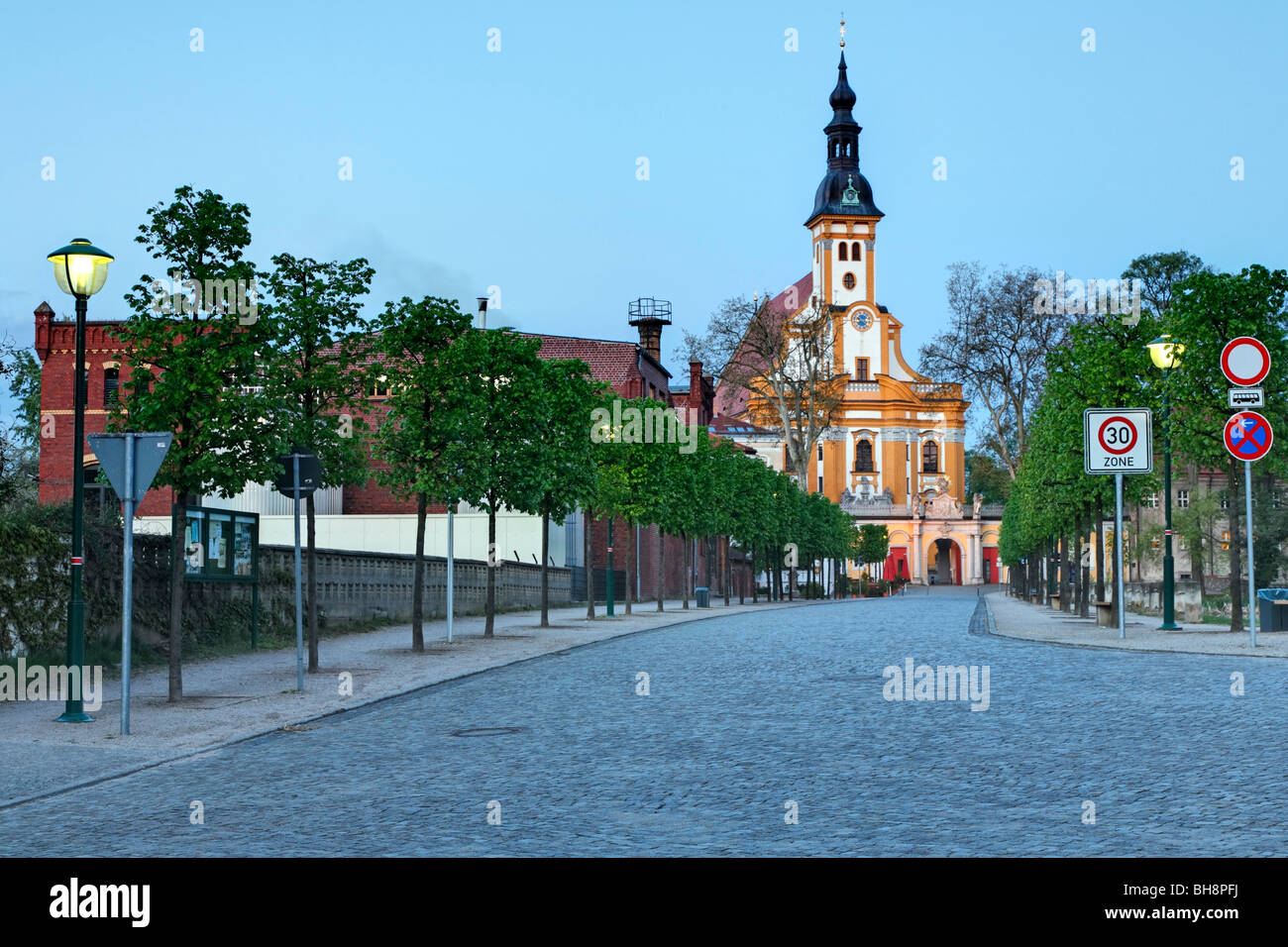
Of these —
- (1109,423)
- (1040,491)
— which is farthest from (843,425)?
(1109,423)

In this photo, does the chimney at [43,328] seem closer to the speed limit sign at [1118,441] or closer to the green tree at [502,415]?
the green tree at [502,415]

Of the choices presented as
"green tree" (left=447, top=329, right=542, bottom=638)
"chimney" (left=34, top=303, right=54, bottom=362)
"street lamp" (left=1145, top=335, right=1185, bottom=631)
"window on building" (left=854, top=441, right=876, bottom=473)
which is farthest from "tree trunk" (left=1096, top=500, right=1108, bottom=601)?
"window on building" (left=854, top=441, right=876, bottom=473)

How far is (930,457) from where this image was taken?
411 feet

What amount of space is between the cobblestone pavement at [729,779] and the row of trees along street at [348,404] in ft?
12.2

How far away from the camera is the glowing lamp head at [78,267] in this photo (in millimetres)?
13734

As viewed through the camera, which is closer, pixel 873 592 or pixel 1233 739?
pixel 1233 739

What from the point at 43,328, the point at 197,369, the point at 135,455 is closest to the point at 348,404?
the point at 197,369

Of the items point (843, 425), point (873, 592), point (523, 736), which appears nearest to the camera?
point (523, 736)

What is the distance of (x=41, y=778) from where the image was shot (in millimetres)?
10430

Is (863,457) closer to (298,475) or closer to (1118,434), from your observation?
(1118,434)

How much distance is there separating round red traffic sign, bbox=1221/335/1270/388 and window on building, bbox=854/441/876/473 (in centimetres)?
10104

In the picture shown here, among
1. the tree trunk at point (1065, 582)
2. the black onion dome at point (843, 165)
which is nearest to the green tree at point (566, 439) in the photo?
the tree trunk at point (1065, 582)
